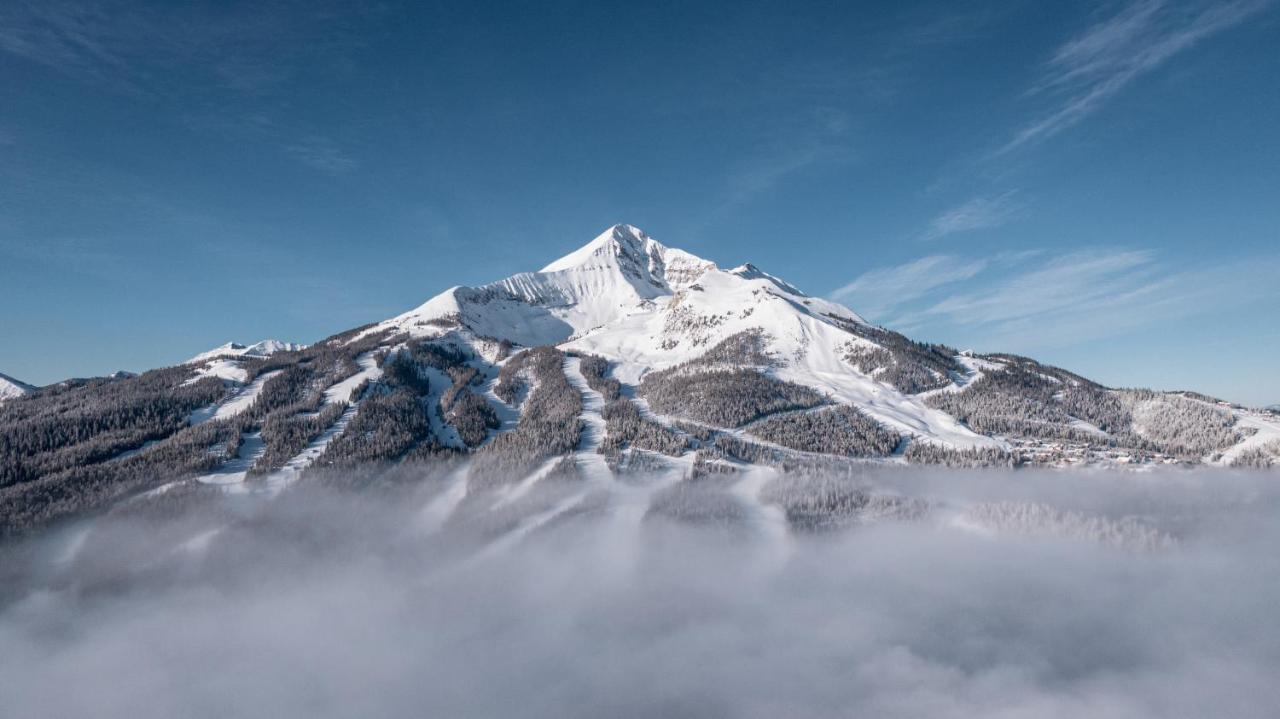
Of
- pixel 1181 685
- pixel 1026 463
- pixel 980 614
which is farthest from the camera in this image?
pixel 1026 463

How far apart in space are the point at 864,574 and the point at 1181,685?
75.4 m

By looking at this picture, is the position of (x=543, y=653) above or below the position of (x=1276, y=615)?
above

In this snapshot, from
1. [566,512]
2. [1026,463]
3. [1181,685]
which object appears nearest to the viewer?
[1181,685]

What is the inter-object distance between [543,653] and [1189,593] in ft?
600

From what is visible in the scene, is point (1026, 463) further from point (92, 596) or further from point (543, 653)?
point (92, 596)

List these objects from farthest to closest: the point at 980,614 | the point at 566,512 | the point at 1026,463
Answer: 1. the point at 1026,463
2. the point at 566,512
3. the point at 980,614

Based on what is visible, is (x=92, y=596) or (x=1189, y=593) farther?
(x=1189, y=593)

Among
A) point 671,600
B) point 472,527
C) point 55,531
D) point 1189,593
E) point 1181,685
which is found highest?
point 55,531

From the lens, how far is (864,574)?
16975 centimetres

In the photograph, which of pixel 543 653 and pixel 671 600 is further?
pixel 671 600

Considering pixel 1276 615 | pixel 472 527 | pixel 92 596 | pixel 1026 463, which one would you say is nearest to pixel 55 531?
pixel 92 596

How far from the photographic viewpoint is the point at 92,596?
146750 mm

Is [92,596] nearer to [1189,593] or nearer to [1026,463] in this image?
[1026,463]

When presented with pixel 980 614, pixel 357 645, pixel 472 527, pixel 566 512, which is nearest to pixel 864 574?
pixel 980 614
